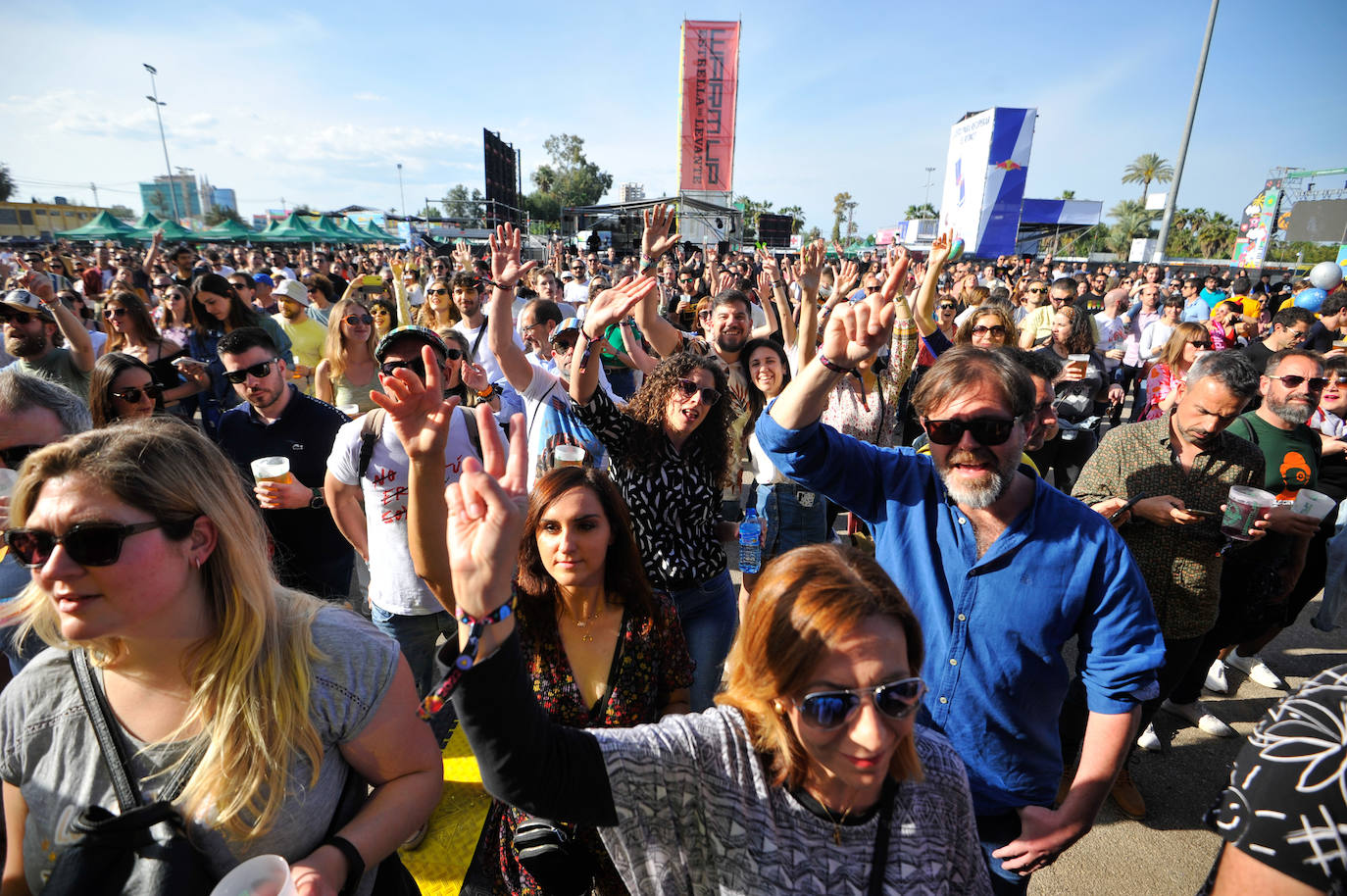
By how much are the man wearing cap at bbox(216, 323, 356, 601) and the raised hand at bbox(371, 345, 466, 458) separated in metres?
1.66

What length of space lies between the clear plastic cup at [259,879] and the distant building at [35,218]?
79335mm

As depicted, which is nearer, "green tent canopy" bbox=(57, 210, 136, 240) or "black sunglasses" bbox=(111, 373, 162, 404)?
"black sunglasses" bbox=(111, 373, 162, 404)

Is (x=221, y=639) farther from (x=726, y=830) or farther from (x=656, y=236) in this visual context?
(x=656, y=236)

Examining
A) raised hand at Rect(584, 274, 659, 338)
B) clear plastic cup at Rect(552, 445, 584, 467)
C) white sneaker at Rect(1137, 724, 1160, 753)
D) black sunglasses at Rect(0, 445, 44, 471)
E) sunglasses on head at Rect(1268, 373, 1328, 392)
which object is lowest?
white sneaker at Rect(1137, 724, 1160, 753)

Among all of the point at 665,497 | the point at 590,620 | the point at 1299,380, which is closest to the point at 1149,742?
the point at 1299,380

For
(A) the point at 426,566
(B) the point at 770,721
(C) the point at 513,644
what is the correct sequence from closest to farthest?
(C) the point at 513,644 < (B) the point at 770,721 < (A) the point at 426,566

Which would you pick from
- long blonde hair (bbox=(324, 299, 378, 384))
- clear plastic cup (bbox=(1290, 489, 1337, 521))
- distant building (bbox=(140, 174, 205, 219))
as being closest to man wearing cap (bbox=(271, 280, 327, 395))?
long blonde hair (bbox=(324, 299, 378, 384))

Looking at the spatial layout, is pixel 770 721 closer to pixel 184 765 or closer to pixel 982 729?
pixel 982 729

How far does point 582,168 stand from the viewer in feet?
254

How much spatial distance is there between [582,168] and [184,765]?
84518 millimetres

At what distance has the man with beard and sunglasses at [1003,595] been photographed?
170 cm

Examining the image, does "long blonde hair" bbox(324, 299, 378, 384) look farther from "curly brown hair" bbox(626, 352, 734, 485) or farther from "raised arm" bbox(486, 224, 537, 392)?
"curly brown hair" bbox(626, 352, 734, 485)

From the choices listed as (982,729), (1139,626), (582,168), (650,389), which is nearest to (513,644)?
(982,729)

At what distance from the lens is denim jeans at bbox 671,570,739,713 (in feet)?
9.28
